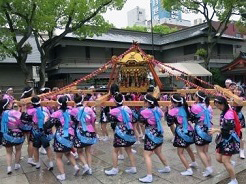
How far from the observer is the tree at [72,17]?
15.2 meters

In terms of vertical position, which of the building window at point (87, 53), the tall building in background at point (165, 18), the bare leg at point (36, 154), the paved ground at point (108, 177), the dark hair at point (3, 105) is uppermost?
the tall building in background at point (165, 18)

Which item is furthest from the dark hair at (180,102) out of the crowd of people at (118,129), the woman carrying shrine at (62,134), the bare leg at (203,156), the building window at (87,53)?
the building window at (87,53)

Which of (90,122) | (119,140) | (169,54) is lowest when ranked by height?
(119,140)

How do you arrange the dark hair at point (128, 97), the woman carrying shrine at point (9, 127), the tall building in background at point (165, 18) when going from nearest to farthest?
the woman carrying shrine at point (9, 127) < the dark hair at point (128, 97) < the tall building in background at point (165, 18)

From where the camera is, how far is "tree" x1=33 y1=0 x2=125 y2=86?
49.8 feet

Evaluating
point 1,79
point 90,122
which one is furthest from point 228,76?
point 90,122

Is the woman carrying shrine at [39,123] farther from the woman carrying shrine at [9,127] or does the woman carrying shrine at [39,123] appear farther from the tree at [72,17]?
Result: the tree at [72,17]

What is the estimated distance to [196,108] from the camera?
218 inches

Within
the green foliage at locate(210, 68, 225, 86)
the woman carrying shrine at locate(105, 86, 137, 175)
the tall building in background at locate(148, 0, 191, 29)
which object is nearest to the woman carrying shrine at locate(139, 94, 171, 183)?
the woman carrying shrine at locate(105, 86, 137, 175)

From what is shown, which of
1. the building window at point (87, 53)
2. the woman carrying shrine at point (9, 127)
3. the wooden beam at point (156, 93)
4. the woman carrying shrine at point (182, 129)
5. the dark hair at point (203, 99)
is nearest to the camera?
the woman carrying shrine at point (182, 129)

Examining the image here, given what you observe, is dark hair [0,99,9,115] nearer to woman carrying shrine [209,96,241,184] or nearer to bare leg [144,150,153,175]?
bare leg [144,150,153,175]

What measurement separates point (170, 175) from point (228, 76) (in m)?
20.7

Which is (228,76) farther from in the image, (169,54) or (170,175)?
(170,175)

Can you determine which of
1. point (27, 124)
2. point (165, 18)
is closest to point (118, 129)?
point (27, 124)
